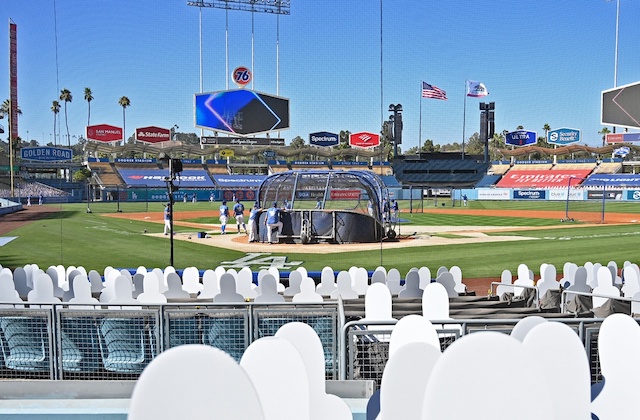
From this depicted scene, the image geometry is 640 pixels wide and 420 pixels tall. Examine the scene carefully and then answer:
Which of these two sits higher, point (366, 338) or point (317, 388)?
point (317, 388)

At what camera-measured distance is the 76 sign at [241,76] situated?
89.1 feet

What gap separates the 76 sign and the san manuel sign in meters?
10.8

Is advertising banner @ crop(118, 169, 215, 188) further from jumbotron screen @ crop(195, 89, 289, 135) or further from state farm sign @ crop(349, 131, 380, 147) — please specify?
state farm sign @ crop(349, 131, 380, 147)

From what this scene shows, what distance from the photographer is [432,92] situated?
18250 millimetres

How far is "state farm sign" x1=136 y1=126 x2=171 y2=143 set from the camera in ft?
136

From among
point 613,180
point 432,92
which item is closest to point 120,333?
point 432,92

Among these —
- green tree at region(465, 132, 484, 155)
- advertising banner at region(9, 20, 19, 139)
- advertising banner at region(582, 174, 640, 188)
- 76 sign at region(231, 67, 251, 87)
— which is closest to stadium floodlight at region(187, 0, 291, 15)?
advertising banner at region(9, 20, 19, 139)

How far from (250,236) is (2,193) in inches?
930

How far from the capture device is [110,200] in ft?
121

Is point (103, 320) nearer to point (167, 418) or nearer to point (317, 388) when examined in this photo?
point (317, 388)

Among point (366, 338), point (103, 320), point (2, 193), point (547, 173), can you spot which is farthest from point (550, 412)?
point (547, 173)

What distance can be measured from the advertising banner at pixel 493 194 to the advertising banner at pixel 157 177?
74.1 feet

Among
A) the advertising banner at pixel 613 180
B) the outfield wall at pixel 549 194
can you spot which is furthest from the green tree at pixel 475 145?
the advertising banner at pixel 613 180

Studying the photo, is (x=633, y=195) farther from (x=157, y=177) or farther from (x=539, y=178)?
(x=157, y=177)
